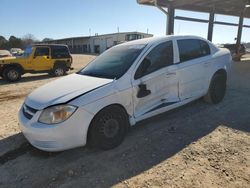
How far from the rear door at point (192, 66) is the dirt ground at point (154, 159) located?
62 cm

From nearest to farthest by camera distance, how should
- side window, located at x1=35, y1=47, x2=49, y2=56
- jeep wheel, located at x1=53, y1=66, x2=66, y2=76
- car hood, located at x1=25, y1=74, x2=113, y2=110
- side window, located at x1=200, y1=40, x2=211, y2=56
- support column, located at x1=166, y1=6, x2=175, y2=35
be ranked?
1. car hood, located at x1=25, y1=74, x2=113, y2=110
2. side window, located at x1=200, y1=40, x2=211, y2=56
3. support column, located at x1=166, y1=6, x2=175, y2=35
4. side window, located at x1=35, y1=47, x2=49, y2=56
5. jeep wheel, located at x1=53, y1=66, x2=66, y2=76

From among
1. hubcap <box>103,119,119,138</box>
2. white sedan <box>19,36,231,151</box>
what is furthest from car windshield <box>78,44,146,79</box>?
hubcap <box>103,119,119,138</box>

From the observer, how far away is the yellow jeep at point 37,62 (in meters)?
12.4

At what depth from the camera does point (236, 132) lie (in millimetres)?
4523

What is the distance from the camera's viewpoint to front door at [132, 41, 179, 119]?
14.1ft

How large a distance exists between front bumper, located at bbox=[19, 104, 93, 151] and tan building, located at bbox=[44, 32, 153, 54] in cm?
4395

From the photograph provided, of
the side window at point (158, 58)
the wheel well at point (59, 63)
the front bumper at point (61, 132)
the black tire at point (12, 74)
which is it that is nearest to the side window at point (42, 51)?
the wheel well at point (59, 63)

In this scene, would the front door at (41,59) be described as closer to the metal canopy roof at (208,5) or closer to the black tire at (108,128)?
the metal canopy roof at (208,5)

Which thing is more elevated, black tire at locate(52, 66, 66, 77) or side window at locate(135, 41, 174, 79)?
side window at locate(135, 41, 174, 79)

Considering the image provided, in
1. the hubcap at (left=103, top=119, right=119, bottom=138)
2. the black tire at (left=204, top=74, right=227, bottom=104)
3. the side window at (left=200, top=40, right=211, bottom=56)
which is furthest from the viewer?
the black tire at (left=204, top=74, right=227, bottom=104)

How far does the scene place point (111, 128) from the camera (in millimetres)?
3967

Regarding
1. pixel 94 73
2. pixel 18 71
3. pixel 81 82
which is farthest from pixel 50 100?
pixel 18 71

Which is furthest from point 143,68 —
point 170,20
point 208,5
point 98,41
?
point 98,41

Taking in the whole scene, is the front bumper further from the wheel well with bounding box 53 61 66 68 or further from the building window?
the building window
